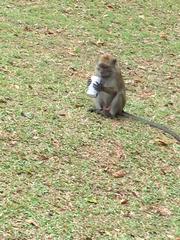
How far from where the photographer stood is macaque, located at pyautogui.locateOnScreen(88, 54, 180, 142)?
740 centimetres

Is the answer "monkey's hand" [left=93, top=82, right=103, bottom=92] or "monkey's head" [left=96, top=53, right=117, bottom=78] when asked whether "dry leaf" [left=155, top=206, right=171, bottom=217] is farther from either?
"monkey's head" [left=96, top=53, right=117, bottom=78]

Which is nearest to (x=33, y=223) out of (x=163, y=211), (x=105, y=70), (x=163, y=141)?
(x=163, y=211)

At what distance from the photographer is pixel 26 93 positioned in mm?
7699

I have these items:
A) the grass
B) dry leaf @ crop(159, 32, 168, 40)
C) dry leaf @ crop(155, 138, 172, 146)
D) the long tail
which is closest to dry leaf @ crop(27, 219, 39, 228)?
the grass

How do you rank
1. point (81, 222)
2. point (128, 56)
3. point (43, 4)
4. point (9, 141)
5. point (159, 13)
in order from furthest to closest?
point (159, 13)
point (43, 4)
point (128, 56)
point (9, 141)
point (81, 222)

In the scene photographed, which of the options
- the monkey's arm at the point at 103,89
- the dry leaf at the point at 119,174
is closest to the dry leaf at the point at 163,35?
the monkey's arm at the point at 103,89

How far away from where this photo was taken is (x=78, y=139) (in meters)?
6.68

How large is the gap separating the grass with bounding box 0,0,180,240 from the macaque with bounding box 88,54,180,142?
0.16 metres

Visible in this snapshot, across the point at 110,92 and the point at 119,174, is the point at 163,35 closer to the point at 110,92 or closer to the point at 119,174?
the point at 110,92

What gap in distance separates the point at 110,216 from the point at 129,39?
617 cm

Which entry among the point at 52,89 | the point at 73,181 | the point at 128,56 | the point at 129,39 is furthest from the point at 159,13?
the point at 73,181

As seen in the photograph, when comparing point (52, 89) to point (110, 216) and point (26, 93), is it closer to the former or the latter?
point (26, 93)

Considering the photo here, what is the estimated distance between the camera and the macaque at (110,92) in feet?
24.3

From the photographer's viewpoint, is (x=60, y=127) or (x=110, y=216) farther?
(x=60, y=127)
